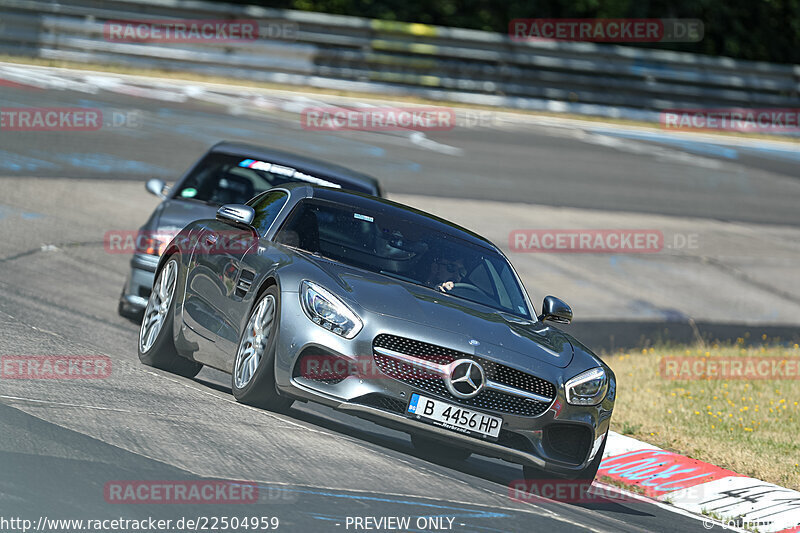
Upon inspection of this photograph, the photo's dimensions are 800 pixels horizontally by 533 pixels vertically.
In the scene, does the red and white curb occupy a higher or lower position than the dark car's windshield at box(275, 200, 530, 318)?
lower

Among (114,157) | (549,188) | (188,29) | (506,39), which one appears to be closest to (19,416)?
(114,157)

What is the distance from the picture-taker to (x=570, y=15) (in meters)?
29.8

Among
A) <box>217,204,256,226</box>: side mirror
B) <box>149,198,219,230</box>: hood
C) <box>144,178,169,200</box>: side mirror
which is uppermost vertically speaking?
<box>217,204,256,226</box>: side mirror

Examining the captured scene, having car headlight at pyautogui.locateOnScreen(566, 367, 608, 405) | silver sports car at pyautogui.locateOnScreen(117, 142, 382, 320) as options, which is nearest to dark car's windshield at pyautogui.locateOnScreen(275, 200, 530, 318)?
car headlight at pyautogui.locateOnScreen(566, 367, 608, 405)

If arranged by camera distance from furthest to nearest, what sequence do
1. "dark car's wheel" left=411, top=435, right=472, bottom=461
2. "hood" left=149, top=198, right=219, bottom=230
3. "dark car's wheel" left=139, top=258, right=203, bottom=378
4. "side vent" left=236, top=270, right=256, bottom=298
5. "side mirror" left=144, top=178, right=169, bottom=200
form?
"side mirror" left=144, top=178, right=169, bottom=200
"hood" left=149, top=198, right=219, bottom=230
"dark car's wheel" left=139, top=258, right=203, bottom=378
"dark car's wheel" left=411, top=435, right=472, bottom=461
"side vent" left=236, top=270, right=256, bottom=298

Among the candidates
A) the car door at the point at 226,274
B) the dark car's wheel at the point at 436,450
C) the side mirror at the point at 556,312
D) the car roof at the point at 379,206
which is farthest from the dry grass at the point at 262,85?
the side mirror at the point at 556,312

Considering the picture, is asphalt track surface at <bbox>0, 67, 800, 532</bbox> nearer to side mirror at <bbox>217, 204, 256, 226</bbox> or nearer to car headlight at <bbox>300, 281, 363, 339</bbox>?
car headlight at <bbox>300, 281, 363, 339</bbox>

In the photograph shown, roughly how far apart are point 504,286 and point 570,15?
72.4ft

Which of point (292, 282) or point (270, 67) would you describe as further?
point (270, 67)

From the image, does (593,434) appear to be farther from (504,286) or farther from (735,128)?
(735,128)

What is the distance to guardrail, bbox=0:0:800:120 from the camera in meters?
22.6

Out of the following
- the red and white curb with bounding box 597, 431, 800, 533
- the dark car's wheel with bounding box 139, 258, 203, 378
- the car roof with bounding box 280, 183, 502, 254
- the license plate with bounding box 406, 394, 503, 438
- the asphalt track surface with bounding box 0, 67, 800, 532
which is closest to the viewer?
the asphalt track surface with bounding box 0, 67, 800, 532

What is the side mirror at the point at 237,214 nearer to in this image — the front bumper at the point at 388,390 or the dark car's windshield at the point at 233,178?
the front bumper at the point at 388,390

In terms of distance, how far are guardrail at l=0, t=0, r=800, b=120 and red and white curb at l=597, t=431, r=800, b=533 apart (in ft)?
50.3
